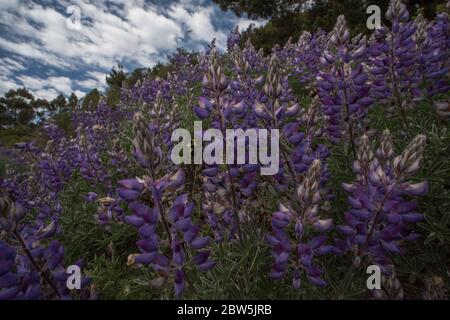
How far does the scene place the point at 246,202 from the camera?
8.80ft

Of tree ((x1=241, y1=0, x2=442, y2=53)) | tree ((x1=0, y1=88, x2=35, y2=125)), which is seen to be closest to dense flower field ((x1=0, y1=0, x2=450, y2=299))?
tree ((x1=241, y1=0, x2=442, y2=53))

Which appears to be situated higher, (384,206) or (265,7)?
(265,7)

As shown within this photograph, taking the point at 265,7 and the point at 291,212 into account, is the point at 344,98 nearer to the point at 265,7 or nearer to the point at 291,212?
the point at 291,212

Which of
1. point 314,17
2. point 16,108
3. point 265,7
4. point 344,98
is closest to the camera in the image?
point 344,98

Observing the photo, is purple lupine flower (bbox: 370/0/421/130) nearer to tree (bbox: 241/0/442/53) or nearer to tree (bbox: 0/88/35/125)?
tree (bbox: 241/0/442/53)

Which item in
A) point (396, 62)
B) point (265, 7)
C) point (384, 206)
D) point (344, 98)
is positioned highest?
point (265, 7)

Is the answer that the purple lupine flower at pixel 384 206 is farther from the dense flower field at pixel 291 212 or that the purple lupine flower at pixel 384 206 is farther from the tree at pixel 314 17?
the tree at pixel 314 17

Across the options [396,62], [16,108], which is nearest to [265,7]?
[396,62]

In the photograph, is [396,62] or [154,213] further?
[396,62]

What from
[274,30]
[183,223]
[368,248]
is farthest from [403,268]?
[274,30]

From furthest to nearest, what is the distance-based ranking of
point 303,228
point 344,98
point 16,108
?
point 16,108 < point 344,98 < point 303,228

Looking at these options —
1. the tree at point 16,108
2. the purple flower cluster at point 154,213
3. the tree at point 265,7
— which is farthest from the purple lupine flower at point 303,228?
the tree at point 16,108

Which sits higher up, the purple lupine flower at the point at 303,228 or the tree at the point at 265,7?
the tree at the point at 265,7

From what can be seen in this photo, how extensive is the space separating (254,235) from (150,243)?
1048 millimetres
